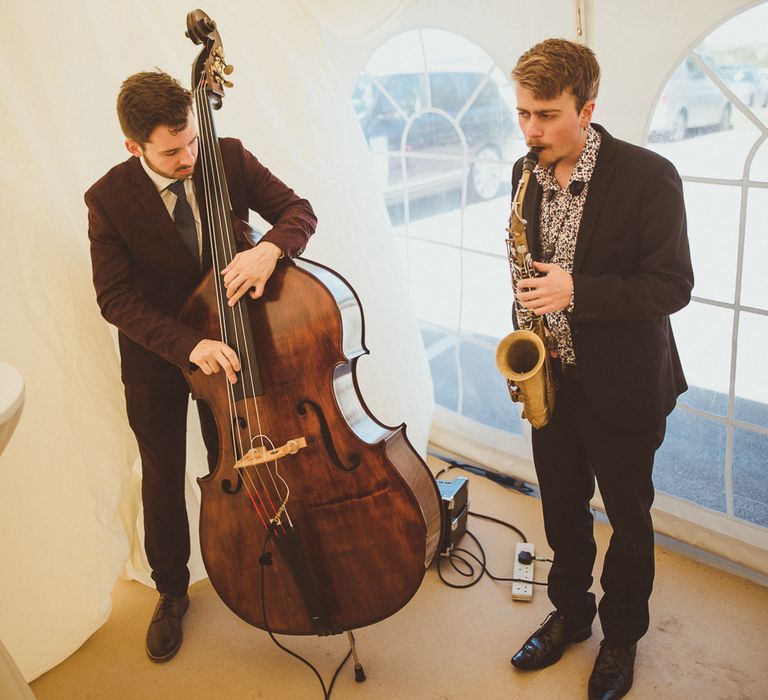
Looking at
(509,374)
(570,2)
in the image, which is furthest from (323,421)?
(570,2)

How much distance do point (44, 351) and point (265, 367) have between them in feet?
3.10

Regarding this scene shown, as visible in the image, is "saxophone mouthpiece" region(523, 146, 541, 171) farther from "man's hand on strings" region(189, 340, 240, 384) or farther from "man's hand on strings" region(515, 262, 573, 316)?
"man's hand on strings" region(189, 340, 240, 384)

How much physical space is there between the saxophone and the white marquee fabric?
0.74m

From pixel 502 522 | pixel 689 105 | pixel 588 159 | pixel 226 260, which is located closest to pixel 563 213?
pixel 588 159

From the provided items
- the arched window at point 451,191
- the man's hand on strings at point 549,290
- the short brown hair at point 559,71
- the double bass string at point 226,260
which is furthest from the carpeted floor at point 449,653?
the short brown hair at point 559,71

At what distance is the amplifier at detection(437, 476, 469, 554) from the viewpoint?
2641mm

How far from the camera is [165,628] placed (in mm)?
2463

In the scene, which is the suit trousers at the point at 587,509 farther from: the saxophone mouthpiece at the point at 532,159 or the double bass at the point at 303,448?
the saxophone mouthpiece at the point at 532,159

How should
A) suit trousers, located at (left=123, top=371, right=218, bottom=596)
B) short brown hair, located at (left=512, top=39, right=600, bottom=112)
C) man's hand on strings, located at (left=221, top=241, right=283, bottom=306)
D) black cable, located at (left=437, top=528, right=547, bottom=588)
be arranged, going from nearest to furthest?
1. short brown hair, located at (left=512, top=39, right=600, bottom=112)
2. man's hand on strings, located at (left=221, top=241, right=283, bottom=306)
3. suit trousers, located at (left=123, top=371, right=218, bottom=596)
4. black cable, located at (left=437, top=528, right=547, bottom=588)

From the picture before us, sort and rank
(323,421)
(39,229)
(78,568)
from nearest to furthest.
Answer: (323,421), (39,229), (78,568)

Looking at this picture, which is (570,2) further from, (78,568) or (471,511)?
(78,568)

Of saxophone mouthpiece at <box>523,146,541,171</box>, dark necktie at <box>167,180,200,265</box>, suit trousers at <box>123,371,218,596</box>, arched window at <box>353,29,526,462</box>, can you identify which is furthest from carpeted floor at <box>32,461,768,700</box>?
saxophone mouthpiece at <box>523,146,541,171</box>

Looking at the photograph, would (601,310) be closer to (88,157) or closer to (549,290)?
(549,290)

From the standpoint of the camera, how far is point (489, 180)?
9.32 feet
